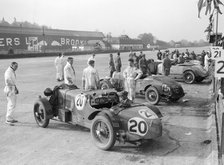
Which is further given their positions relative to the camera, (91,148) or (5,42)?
(5,42)

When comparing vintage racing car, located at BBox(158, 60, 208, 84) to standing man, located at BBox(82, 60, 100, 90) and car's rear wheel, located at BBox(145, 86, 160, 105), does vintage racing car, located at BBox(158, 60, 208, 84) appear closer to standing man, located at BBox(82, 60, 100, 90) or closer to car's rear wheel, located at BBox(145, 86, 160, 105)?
car's rear wheel, located at BBox(145, 86, 160, 105)

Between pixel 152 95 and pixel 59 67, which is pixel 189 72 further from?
pixel 59 67

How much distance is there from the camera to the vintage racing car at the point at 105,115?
210 inches

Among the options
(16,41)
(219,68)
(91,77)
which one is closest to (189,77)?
(91,77)

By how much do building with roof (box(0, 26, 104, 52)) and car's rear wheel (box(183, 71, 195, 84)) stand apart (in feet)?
170

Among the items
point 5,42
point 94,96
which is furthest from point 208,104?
point 5,42

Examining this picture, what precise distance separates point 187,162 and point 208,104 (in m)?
5.37

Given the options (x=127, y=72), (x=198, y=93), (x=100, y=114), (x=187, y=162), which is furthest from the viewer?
(x=198, y=93)

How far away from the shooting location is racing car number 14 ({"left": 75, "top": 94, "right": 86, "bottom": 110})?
625 centimetres

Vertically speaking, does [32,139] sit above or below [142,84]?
below

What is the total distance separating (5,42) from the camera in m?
59.6

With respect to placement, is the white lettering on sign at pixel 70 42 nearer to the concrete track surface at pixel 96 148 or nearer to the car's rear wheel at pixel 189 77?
the car's rear wheel at pixel 189 77

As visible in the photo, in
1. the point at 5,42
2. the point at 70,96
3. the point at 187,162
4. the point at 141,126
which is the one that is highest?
the point at 5,42

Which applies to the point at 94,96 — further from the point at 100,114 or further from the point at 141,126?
the point at 141,126
